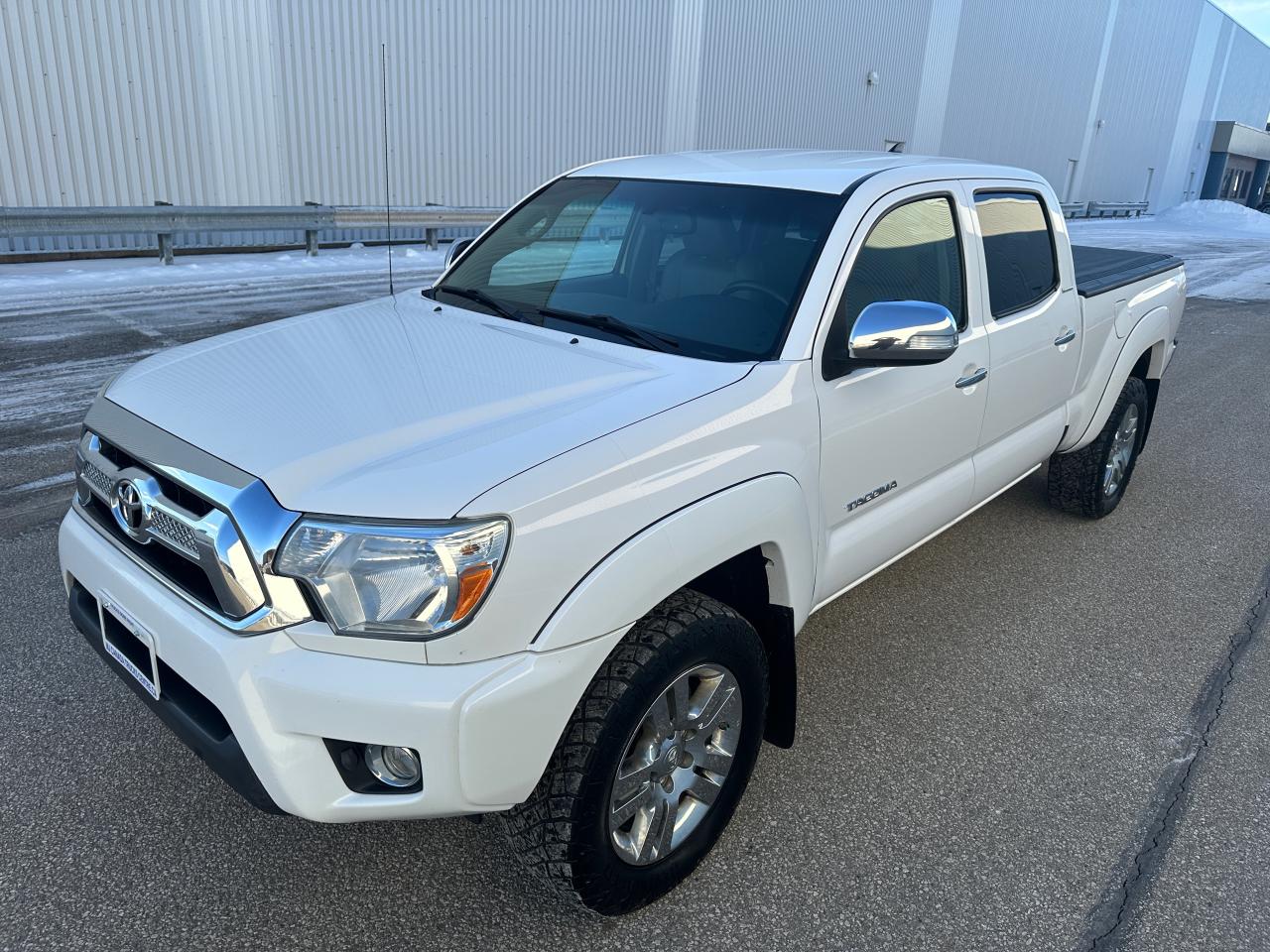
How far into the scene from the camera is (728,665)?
2.44 meters

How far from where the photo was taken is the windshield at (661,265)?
9.58 ft

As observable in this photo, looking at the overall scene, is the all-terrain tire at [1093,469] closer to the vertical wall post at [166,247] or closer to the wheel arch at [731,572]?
the wheel arch at [731,572]

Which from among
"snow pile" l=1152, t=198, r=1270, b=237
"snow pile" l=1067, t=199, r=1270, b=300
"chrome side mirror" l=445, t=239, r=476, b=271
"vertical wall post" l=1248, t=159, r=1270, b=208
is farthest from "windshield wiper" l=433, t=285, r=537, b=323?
"vertical wall post" l=1248, t=159, r=1270, b=208

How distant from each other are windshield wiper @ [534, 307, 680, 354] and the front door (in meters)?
0.45

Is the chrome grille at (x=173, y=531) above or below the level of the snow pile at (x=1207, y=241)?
above

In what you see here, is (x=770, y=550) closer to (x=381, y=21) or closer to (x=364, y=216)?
(x=364, y=216)

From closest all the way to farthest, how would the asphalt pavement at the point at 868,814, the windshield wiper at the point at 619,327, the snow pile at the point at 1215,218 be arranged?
the asphalt pavement at the point at 868,814 < the windshield wiper at the point at 619,327 < the snow pile at the point at 1215,218

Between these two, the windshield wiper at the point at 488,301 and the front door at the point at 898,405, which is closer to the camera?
the front door at the point at 898,405

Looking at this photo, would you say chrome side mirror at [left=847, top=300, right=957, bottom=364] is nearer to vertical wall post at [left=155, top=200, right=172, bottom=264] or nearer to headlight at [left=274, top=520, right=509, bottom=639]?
headlight at [left=274, top=520, right=509, bottom=639]

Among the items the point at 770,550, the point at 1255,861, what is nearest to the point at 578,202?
the point at 770,550

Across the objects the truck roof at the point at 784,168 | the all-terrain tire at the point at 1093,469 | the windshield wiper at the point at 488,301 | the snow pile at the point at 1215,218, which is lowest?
the snow pile at the point at 1215,218

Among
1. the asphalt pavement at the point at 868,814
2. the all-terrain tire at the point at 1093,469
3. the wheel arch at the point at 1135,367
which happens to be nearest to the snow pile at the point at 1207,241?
the wheel arch at the point at 1135,367

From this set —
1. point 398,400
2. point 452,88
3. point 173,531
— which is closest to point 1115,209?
point 452,88

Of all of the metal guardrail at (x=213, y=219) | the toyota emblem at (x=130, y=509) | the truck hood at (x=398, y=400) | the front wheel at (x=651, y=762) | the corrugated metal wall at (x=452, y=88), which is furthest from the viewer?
the corrugated metal wall at (x=452, y=88)
